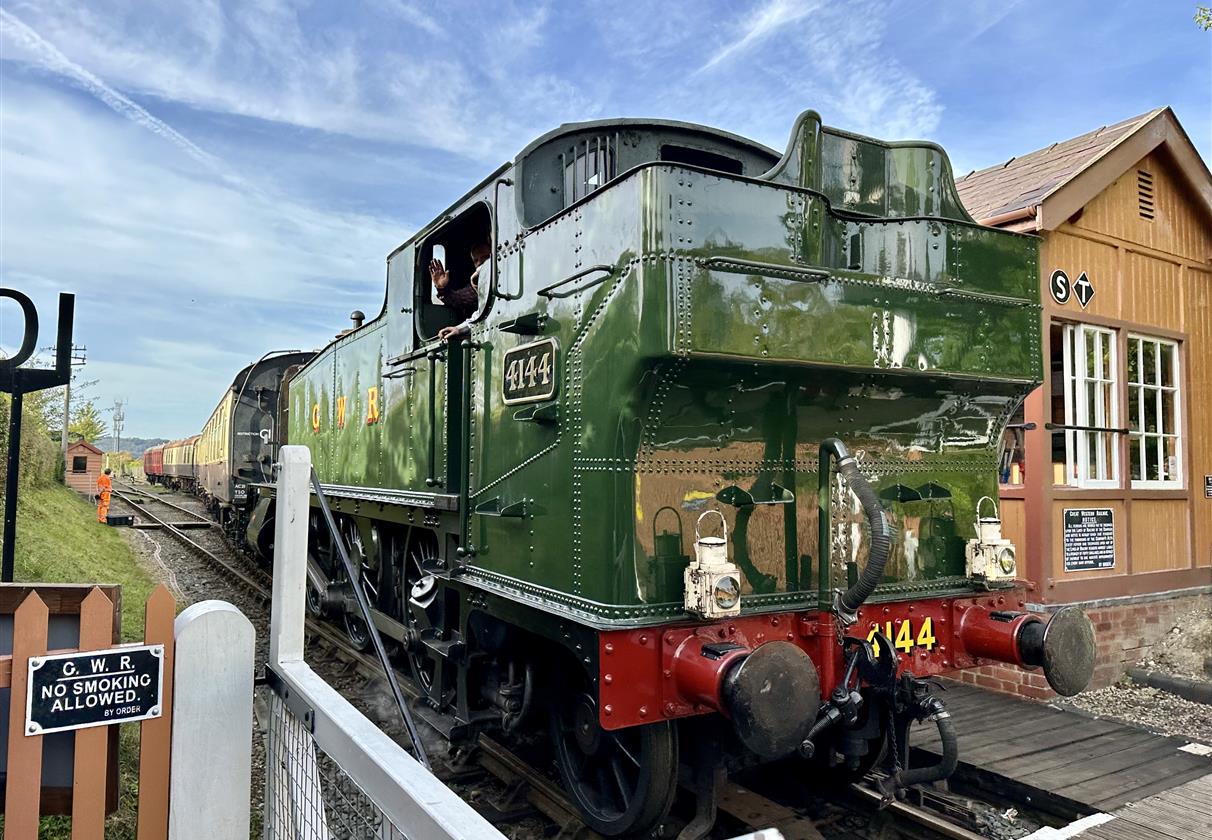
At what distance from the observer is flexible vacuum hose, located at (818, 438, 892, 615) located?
128 inches

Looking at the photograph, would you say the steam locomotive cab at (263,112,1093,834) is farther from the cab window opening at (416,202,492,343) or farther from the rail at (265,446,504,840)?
Result: the rail at (265,446,504,840)

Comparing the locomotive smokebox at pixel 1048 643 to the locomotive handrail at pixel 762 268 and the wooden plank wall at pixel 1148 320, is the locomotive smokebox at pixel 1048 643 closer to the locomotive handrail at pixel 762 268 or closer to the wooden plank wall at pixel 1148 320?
the locomotive handrail at pixel 762 268

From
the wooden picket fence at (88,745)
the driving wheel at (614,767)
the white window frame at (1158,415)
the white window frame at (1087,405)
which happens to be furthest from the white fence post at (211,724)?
the white window frame at (1158,415)

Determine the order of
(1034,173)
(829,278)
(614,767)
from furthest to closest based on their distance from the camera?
(1034,173) < (614,767) < (829,278)

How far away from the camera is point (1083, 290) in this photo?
714 centimetres

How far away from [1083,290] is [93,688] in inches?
299

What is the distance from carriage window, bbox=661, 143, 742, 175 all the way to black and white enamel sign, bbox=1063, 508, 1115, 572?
4.39 m

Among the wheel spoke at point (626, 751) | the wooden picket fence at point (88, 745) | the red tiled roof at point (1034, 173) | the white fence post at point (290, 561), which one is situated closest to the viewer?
the wooden picket fence at point (88, 745)

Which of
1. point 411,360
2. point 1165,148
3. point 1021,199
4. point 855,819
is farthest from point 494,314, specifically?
point 1165,148

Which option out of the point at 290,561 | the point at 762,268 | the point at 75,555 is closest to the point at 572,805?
the point at 290,561

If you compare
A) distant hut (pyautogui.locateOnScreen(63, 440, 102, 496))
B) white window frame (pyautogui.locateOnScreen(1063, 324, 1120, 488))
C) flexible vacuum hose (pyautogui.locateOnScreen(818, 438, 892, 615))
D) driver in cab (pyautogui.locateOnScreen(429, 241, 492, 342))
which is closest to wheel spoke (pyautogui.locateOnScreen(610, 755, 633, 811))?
flexible vacuum hose (pyautogui.locateOnScreen(818, 438, 892, 615))

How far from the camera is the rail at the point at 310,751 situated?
66.9 inches

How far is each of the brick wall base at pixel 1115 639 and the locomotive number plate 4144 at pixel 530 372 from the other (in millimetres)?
4845

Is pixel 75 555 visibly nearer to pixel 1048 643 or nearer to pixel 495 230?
pixel 495 230
